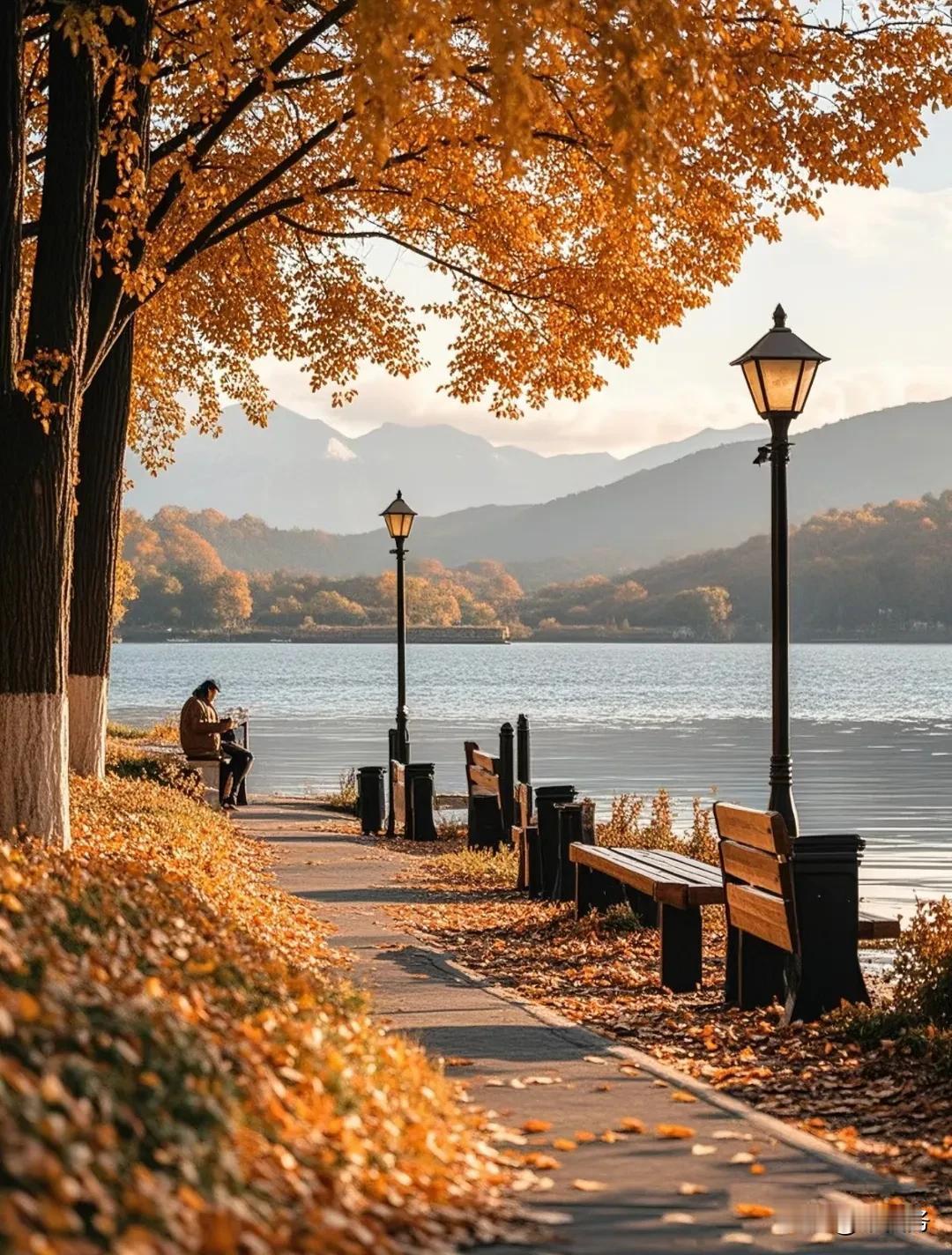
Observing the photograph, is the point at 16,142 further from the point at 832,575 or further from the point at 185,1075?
the point at 832,575

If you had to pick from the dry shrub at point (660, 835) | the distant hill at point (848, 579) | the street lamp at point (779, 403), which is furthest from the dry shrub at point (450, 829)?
the distant hill at point (848, 579)

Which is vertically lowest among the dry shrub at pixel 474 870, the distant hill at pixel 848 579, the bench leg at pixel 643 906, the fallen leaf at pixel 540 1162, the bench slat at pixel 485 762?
the dry shrub at pixel 474 870

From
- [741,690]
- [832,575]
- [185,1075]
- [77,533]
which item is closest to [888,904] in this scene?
[77,533]

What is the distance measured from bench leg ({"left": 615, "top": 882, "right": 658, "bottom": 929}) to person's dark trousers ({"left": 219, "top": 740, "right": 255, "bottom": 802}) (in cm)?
1199

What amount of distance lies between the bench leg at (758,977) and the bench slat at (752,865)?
35 centimetres

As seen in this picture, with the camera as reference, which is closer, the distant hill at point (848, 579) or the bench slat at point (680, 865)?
the bench slat at point (680, 865)

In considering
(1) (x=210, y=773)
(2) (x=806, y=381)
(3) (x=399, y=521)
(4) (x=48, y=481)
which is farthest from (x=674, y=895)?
(3) (x=399, y=521)

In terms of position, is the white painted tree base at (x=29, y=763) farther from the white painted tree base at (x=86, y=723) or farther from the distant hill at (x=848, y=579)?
the distant hill at (x=848, y=579)

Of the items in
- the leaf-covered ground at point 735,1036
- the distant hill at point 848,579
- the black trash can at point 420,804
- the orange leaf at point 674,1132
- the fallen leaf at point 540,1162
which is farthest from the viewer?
the distant hill at point 848,579

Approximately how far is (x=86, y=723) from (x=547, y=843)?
4717 millimetres

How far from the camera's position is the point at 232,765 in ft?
79.5

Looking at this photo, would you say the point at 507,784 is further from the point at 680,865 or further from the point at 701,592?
the point at 701,592

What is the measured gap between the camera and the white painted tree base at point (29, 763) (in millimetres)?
10500

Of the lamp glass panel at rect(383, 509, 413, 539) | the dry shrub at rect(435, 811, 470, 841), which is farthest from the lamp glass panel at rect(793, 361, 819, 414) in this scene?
the lamp glass panel at rect(383, 509, 413, 539)
